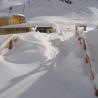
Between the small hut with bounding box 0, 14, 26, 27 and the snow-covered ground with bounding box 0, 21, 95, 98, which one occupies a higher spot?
the snow-covered ground with bounding box 0, 21, 95, 98

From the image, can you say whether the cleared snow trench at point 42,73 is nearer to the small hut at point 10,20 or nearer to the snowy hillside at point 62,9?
the small hut at point 10,20

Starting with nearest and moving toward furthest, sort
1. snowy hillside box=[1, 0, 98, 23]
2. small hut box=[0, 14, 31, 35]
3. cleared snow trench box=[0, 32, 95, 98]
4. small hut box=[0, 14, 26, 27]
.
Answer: cleared snow trench box=[0, 32, 95, 98] < small hut box=[0, 14, 31, 35] < small hut box=[0, 14, 26, 27] < snowy hillside box=[1, 0, 98, 23]

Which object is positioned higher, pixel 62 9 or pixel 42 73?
pixel 42 73

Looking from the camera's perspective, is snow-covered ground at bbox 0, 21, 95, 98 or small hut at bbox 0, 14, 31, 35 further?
small hut at bbox 0, 14, 31, 35

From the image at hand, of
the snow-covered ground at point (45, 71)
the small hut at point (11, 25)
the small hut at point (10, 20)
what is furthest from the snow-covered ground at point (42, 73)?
the small hut at point (10, 20)

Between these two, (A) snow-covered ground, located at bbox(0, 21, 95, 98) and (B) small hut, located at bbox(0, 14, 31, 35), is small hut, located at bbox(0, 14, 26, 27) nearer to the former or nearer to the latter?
(B) small hut, located at bbox(0, 14, 31, 35)

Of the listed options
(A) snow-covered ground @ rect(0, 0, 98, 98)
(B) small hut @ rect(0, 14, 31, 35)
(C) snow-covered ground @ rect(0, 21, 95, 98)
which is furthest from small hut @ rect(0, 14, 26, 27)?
(C) snow-covered ground @ rect(0, 21, 95, 98)

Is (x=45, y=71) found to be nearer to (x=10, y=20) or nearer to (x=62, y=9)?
(x=10, y=20)

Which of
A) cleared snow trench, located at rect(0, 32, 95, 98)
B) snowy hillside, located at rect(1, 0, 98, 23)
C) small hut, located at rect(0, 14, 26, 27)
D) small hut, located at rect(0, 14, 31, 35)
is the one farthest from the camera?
snowy hillside, located at rect(1, 0, 98, 23)

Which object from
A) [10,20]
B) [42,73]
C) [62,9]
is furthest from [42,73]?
[62,9]

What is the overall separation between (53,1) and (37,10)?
12.8ft

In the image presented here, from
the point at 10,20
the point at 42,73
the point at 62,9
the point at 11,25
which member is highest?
the point at 42,73

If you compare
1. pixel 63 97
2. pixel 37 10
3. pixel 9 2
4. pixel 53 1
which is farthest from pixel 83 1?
pixel 63 97

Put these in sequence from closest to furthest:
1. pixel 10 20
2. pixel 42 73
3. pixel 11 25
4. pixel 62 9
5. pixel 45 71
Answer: pixel 42 73, pixel 45 71, pixel 11 25, pixel 10 20, pixel 62 9
